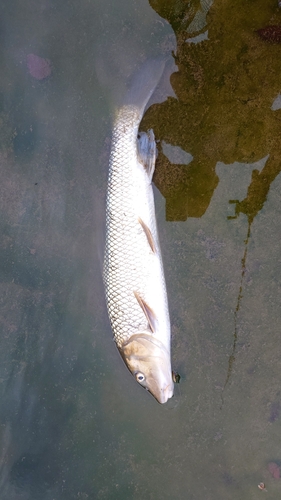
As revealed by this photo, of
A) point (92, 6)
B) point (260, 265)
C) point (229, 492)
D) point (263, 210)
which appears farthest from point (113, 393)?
point (92, 6)

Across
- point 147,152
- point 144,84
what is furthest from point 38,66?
point 147,152

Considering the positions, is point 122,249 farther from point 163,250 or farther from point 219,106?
point 219,106

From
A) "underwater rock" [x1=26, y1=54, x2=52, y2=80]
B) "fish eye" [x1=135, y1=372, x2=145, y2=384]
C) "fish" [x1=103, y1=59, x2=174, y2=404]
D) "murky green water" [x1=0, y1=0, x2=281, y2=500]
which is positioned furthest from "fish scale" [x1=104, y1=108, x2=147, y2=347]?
"underwater rock" [x1=26, y1=54, x2=52, y2=80]

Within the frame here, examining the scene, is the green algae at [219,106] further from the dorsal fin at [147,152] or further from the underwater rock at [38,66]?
the underwater rock at [38,66]

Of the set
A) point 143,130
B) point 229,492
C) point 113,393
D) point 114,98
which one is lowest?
point 229,492

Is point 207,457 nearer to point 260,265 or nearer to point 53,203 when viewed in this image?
point 260,265

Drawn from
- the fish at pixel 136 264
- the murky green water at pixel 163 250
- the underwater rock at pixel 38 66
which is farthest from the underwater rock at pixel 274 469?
the underwater rock at pixel 38 66

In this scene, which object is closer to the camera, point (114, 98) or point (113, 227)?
point (113, 227)
